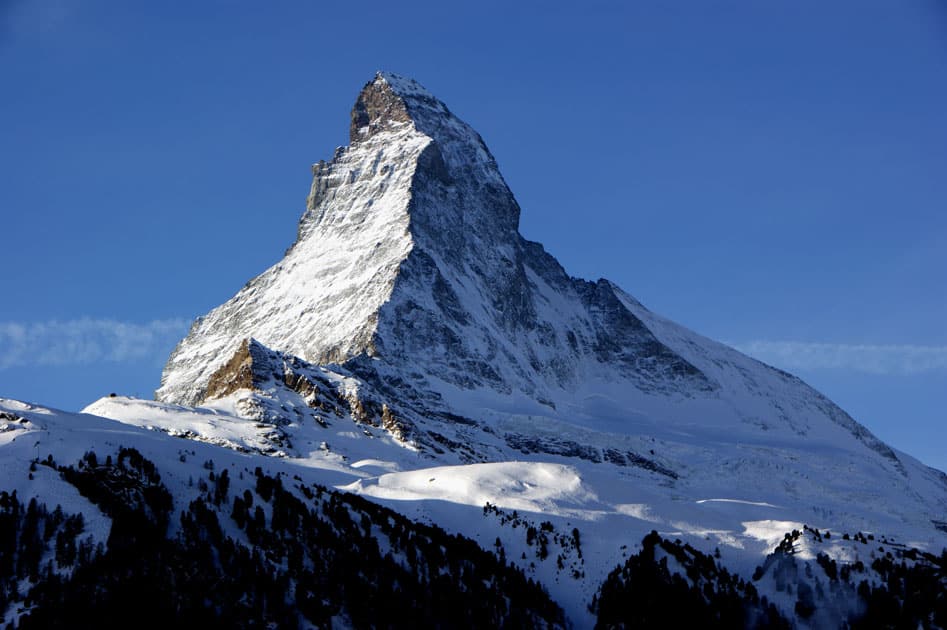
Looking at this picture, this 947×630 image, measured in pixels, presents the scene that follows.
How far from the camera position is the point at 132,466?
12331 cm

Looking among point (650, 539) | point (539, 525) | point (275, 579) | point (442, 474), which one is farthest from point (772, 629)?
point (442, 474)

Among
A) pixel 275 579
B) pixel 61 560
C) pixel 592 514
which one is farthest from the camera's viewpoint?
pixel 592 514

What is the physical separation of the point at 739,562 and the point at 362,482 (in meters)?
57.7

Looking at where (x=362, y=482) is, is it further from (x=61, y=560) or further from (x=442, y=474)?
(x=61, y=560)

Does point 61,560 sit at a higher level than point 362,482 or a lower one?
lower

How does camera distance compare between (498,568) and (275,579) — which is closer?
(275,579)

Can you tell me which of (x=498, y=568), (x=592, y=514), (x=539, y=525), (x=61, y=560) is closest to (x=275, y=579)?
(x=61, y=560)

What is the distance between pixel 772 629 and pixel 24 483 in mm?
74257

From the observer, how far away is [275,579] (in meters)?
109

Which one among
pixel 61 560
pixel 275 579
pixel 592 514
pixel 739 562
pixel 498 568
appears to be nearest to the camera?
pixel 61 560

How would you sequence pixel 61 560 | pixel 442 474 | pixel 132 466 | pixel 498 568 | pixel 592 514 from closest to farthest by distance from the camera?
pixel 61 560
pixel 132 466
pixel 498 568
pixel 592 514
pixel 442 474

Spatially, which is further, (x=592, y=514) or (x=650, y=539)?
(x=592, y=514)

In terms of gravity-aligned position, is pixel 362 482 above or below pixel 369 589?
above

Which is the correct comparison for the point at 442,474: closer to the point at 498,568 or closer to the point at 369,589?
the point at 498,568
